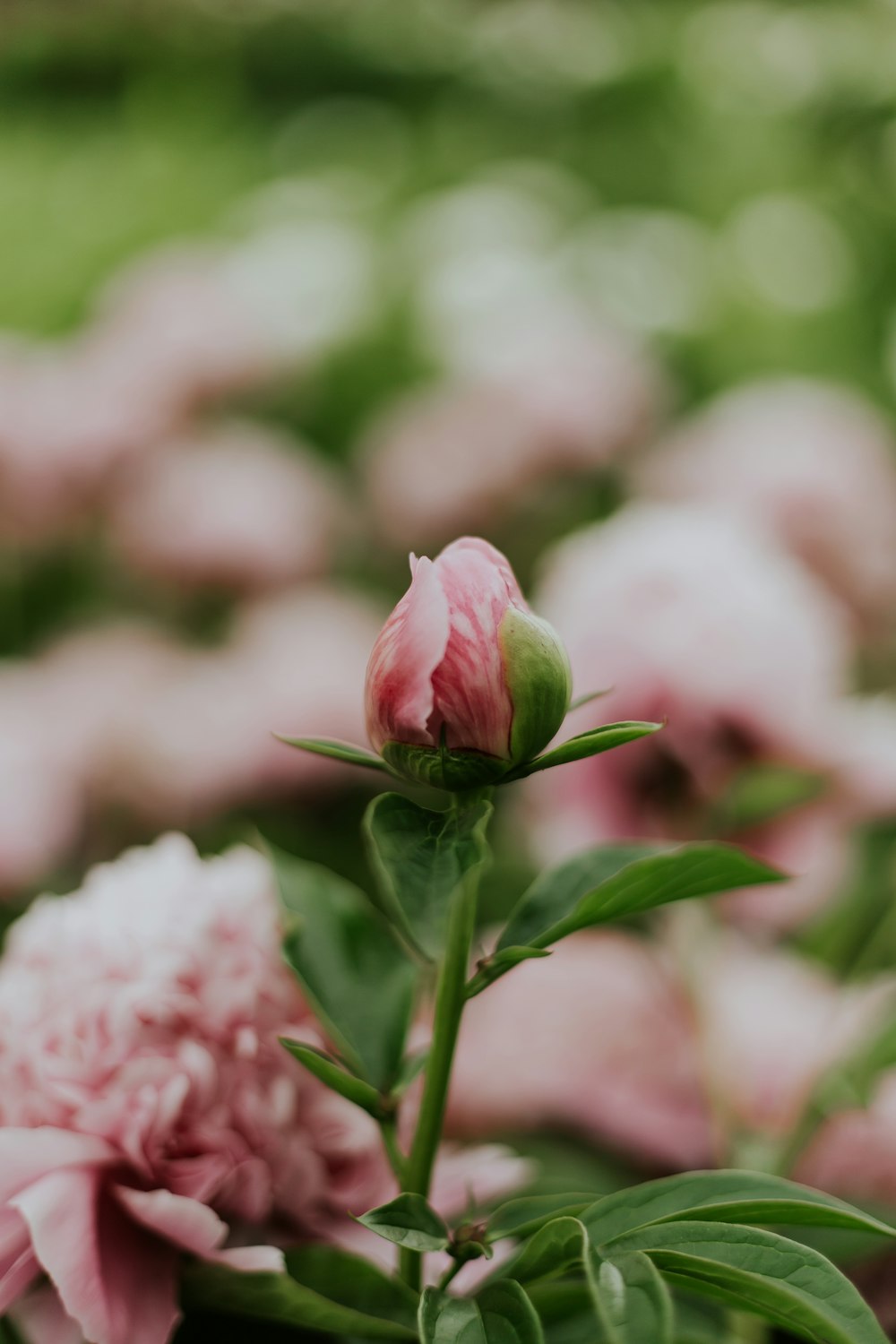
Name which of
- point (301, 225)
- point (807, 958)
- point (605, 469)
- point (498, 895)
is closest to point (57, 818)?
point (498, 895)

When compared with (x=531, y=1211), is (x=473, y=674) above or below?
above

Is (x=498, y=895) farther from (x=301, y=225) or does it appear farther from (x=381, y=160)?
(x=381, y=160)

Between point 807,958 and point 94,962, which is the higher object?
point 94,962

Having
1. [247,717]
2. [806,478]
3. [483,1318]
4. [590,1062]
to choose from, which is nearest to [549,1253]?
[483,1318]

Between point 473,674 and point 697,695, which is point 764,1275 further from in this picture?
point 697,695

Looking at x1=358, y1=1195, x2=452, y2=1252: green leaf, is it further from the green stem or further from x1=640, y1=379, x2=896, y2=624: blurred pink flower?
x1=640, y1=379, x2=896, y2=624: blurred pink flower

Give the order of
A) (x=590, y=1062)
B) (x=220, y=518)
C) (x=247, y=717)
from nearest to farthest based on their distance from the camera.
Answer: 1. (x=590, y=1062)
2. (x=247, y=717)
3. (x=220, y=518)

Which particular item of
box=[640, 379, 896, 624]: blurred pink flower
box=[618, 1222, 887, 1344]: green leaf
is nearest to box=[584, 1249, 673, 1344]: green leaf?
box=[618, 1222, 887, 1344]: green leaf
